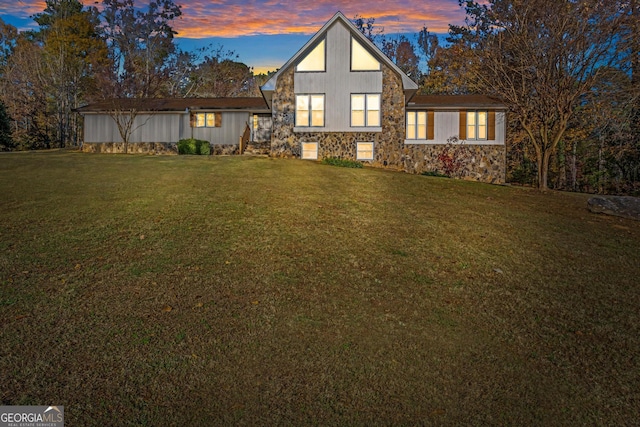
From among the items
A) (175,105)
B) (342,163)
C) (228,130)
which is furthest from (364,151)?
(175,105)

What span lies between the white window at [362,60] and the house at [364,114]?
0.05m

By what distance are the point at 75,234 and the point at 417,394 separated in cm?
719

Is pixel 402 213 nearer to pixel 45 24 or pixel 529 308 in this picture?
pixel 529 308

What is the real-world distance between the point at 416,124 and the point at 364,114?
395 centimetres

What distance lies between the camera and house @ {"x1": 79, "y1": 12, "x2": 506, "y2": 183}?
85.8 feet

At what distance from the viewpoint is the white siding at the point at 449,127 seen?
28.5 metres

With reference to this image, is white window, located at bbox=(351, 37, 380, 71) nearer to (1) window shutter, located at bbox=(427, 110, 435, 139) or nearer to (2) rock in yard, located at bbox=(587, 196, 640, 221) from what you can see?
(1) window shutter, located at bbox=(427, 110, 435, 139)

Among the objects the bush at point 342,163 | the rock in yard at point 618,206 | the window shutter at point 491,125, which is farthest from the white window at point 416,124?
the rock in yard at point 618,206

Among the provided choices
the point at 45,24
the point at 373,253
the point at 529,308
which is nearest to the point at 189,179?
the point at 373,253

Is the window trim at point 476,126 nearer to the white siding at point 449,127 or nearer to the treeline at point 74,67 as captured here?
the white siding at point 449,127

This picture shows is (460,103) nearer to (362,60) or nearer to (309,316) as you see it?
(362,60)

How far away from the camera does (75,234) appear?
Answer: 9.07 m

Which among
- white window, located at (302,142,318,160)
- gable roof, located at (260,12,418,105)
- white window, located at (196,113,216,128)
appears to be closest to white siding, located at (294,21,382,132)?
gable roof, located at (260,12,418,105)

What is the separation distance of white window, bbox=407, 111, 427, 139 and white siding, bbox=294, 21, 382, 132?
10.5 feet
